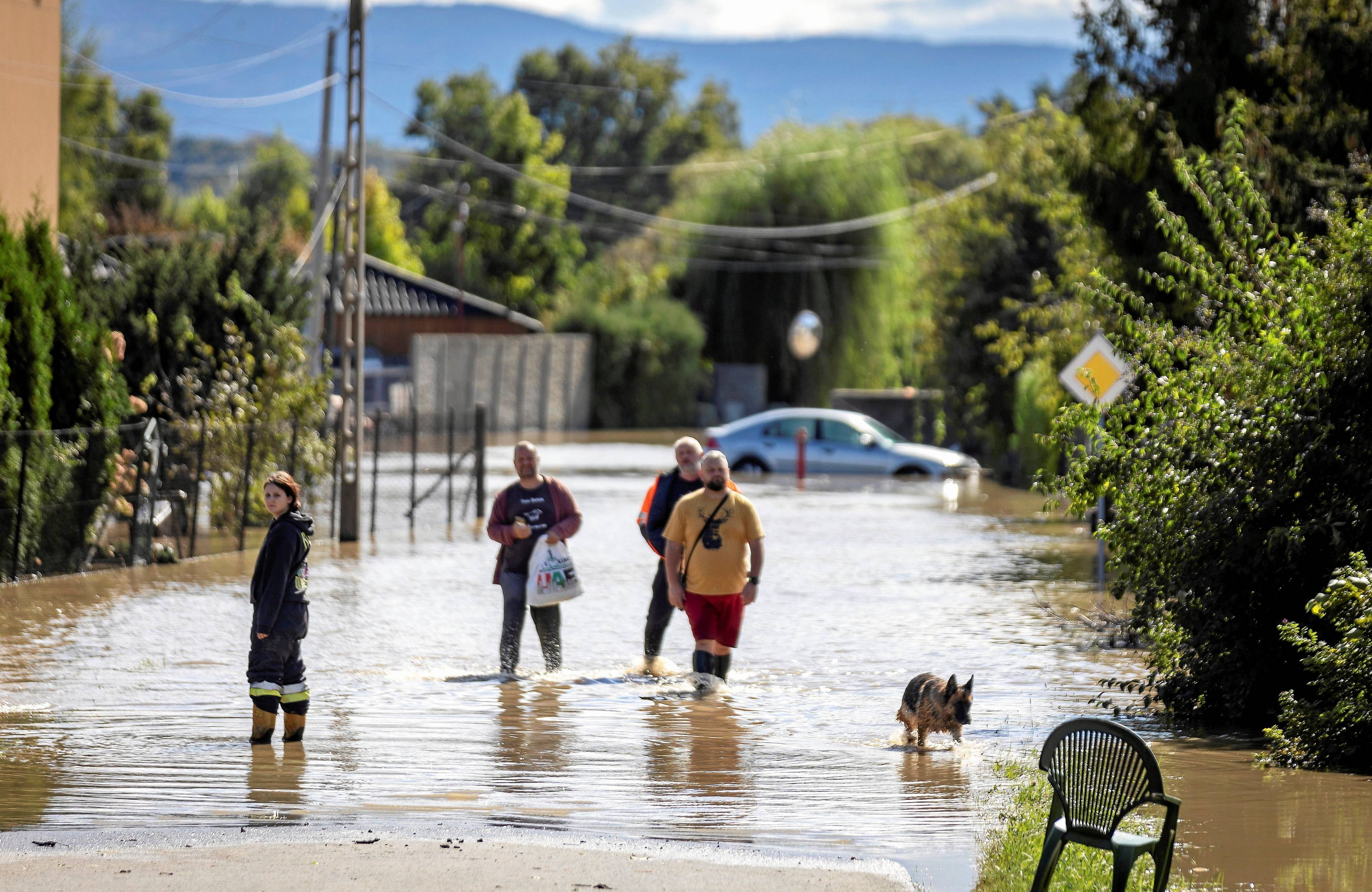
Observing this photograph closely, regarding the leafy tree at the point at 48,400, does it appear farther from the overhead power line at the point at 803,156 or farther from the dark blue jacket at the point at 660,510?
the overhead power line at the point at 803,156

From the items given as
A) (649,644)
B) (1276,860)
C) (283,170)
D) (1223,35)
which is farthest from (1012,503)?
(283,170)

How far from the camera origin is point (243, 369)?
74.0ft

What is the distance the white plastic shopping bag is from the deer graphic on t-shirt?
125cm

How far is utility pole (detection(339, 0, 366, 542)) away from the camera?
68.5 feet

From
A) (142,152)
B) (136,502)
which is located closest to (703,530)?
(136,502)

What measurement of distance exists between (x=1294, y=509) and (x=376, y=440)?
15.7 meters

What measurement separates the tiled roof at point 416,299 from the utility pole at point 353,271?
132 feet

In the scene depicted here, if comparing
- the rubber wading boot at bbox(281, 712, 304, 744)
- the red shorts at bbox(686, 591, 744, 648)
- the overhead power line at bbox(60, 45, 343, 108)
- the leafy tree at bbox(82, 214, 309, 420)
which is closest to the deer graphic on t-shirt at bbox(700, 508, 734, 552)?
the red shorts at bbox(686, 591, 744, 648)

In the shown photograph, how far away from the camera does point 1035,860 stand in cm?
669

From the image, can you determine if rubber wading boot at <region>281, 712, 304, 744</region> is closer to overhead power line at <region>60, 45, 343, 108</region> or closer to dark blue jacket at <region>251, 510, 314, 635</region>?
dark blue jacket at <region>251, 510, 314, 635</region>

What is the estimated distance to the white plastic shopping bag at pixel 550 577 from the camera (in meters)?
12.5

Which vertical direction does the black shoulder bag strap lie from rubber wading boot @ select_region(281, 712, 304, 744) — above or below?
above

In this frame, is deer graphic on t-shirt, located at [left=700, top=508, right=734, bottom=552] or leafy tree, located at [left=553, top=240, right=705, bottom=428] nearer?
deer graphic on t-shirt, located at [left=700, top=508, right=734, bottom=552]

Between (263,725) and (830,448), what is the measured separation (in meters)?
27.1
